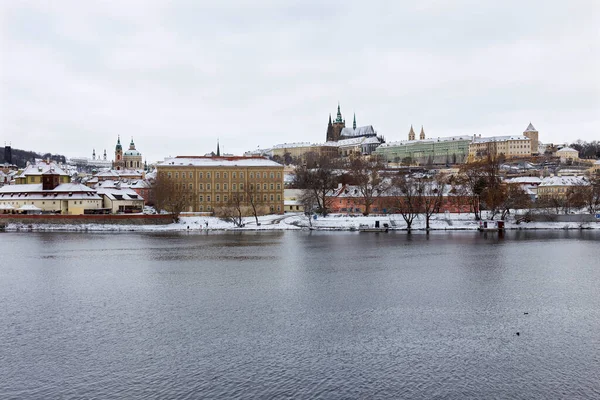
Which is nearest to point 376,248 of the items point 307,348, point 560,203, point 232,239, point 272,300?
point 232,239

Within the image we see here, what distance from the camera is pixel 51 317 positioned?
69.3 feet

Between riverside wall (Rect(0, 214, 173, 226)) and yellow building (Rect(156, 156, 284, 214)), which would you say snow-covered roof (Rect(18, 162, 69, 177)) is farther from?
yellow building (Rect(156, 156, 284, 214))

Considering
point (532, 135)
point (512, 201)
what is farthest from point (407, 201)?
point (532, 135)

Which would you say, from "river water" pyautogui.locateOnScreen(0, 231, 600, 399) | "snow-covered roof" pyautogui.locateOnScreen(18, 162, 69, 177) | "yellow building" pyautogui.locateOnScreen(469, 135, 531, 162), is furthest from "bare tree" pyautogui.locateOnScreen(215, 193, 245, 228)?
"yellow building" pyautogui.locateOnScreen(469, 135, 531, 162)

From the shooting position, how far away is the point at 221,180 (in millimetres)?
82625

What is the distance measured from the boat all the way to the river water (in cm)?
2397

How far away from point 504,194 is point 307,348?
52915mm

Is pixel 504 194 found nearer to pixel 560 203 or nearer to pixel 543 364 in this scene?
pixel 560 203

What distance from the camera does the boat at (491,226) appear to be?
2410 inches

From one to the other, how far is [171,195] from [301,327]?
5574cm

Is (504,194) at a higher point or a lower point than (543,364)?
higher

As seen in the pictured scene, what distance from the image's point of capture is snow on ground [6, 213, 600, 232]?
63.4m

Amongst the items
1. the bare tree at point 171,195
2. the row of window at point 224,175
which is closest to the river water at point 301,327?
the bare tree at point 171,195

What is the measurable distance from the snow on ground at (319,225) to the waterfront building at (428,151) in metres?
108
